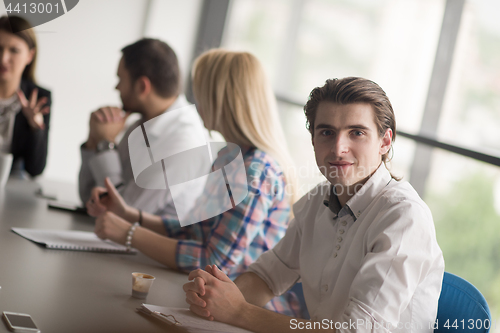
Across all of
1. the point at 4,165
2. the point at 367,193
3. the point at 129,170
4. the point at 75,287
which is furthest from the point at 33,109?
the point at 367,193

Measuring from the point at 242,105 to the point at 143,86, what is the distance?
69 centimetres

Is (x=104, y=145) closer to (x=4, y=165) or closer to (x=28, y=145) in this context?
(x=4, y=165)

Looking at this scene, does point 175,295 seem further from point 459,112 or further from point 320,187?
point 459,112

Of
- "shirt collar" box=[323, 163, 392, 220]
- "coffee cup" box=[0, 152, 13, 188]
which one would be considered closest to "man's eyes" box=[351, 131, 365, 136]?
"shirt collar" box=[323, 163, 392, 220]

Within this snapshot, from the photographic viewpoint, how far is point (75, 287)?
3.67 feet

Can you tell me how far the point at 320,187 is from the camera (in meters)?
1.38

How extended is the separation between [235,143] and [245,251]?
37cm

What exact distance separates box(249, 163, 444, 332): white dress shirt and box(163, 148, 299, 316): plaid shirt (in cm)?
→ 11

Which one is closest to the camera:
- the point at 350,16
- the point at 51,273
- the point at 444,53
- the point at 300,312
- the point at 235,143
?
the point at 51,273

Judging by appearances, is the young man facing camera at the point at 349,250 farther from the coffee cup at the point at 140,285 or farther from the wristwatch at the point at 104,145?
the wristwatch at the point at 104,145

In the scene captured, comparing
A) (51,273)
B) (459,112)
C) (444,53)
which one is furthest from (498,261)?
(51,273)

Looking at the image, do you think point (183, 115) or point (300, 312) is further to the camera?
point (183, 115)

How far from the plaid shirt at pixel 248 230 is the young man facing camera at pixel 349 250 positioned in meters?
0.12

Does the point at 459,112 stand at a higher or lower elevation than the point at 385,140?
higher
